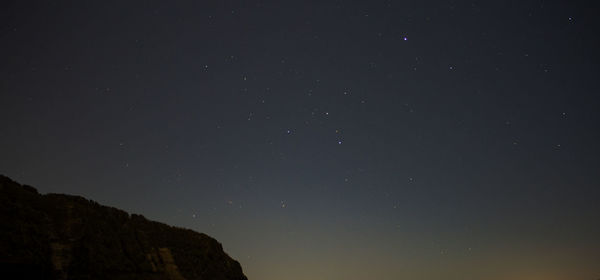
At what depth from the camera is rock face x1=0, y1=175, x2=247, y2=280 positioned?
2095cm

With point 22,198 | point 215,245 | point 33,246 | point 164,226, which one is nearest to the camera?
point 33,246

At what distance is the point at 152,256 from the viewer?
1196 inches

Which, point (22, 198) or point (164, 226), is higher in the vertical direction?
point (164, 226)

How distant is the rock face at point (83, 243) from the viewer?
21.0 metres

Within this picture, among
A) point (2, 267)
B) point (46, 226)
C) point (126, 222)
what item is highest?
point (126, 222)

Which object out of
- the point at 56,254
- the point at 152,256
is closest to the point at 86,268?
the point at 56,254

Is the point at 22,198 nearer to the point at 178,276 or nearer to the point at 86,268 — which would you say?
the point at 86,268

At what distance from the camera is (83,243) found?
24.9 meters

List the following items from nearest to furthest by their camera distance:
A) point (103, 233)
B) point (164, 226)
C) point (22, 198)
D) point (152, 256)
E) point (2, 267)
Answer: point (2, 267) → point (22, 198) → point (103, 233) → point (152, 256) → point (164, 226)

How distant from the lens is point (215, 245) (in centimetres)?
Answer: 4150

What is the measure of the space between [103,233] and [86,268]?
4235 millimetres

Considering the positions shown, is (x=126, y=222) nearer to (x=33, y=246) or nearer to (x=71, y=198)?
(x=71, y=198)

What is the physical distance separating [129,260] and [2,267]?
922 centimetres

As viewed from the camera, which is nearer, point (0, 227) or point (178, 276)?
point (0, 227)
